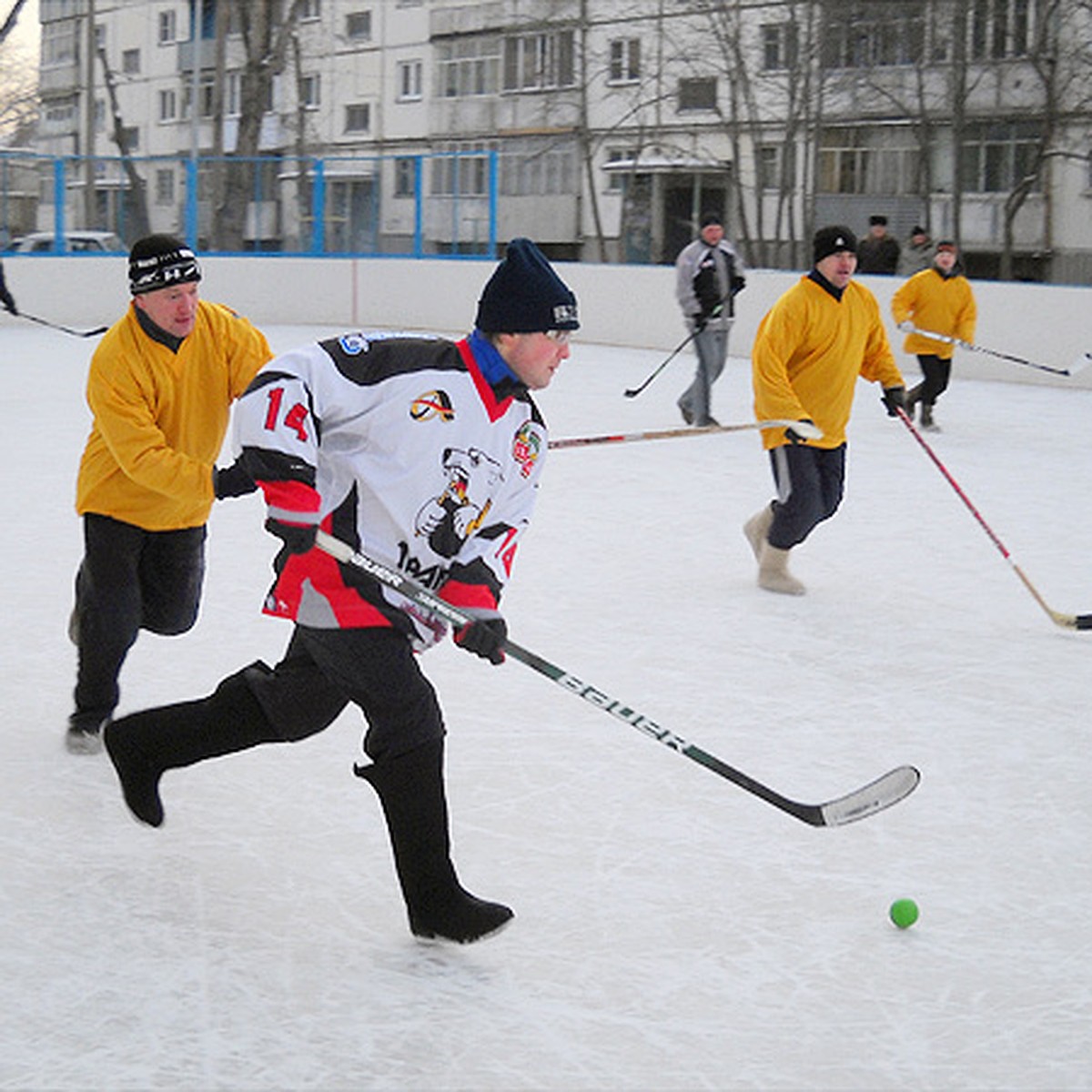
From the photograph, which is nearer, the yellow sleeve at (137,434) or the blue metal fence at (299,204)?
the yellow sleeve at (137,434)

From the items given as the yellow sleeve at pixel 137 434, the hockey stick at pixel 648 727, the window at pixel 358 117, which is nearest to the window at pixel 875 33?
the window at pixel 358 117

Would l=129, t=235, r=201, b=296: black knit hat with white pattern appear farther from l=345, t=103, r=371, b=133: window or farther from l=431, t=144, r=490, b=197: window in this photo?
l=345, t=103, r=371, b=133: window

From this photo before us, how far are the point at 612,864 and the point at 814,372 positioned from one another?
102 inches

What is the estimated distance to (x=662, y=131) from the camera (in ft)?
90.4

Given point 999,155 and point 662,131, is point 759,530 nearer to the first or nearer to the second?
point 999,155

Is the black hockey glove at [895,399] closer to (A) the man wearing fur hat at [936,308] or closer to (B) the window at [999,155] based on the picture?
(A) the man wearing fur hat at [936,308]

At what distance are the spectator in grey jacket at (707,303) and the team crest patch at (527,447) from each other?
6788 millimetres

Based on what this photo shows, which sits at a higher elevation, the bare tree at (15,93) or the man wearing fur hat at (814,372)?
the bare tree at (15,93)

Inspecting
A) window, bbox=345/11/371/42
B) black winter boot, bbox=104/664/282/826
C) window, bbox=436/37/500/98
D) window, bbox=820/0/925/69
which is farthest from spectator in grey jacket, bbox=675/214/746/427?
window, bbox=345/11/371/42

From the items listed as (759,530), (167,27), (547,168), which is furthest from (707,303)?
(167,27)

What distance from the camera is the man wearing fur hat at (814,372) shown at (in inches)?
206

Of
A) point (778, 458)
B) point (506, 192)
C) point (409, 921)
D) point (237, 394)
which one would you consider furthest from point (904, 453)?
point (506, 192)

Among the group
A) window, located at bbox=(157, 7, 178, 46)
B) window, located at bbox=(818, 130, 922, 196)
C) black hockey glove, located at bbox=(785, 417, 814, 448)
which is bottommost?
black hockey glove, located at bbox=(785, 417, 814, 448)

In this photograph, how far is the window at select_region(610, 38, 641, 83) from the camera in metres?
28.3
